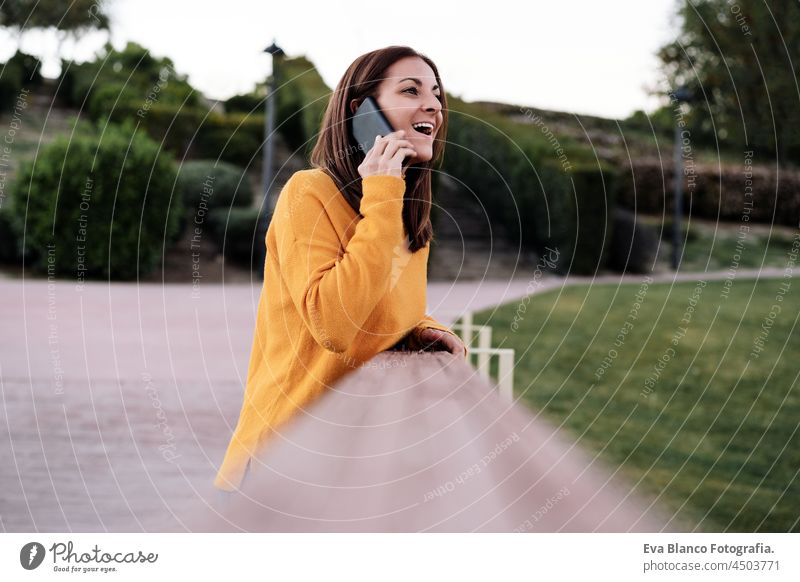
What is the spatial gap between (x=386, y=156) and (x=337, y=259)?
0.16 metres

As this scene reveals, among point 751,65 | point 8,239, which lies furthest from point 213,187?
point 751,65

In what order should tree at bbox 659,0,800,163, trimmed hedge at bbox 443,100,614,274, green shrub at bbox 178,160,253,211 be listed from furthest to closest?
green shrub at bbox 178,160,253,211, trimmed hedge at bbox 443,100,614,274, tree at bbox 659,0,800,163

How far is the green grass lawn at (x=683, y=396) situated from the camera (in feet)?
13.5

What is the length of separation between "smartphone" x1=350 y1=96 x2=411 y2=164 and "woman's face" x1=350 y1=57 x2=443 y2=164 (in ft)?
0.04

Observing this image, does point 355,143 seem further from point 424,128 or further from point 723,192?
point 723,192

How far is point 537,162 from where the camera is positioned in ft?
43.7

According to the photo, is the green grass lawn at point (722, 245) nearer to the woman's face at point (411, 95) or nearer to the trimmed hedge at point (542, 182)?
the trimmed hedge at point (542, 182)

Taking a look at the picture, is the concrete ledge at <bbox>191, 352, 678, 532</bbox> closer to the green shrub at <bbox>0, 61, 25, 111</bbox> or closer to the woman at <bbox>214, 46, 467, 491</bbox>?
the woman at <bbox>214, 46, 467, 491</bbox>

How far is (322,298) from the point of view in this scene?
3.87ft

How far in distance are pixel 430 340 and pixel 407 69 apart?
420mm

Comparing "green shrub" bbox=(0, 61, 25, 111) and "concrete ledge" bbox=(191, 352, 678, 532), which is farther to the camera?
"green shrub" bbox=(0, 61, 25, 111)

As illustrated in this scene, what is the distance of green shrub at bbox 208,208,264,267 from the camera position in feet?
45.5

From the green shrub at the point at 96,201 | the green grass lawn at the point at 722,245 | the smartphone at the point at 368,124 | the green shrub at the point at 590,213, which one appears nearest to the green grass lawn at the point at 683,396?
the smartphone at the point at 368,124

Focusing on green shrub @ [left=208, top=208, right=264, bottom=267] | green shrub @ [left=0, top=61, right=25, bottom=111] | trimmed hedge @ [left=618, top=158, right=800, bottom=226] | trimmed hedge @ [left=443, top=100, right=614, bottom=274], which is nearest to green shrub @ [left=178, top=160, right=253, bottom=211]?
green shrub @ [left=208, top=208, right=264, bottom=267]
